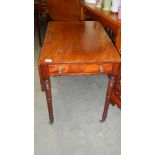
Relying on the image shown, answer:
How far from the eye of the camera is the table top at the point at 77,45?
123 centimetres

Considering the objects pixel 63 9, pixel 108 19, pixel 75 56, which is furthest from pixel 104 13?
pixel 63 9

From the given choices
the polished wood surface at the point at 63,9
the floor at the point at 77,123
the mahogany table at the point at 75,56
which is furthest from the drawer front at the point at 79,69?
the polished wood surface at the point at 63,9

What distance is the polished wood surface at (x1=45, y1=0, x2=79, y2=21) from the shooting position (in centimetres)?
221

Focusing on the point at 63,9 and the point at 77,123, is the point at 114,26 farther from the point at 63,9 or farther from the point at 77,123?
the point at 63,9

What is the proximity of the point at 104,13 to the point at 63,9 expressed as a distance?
817mm

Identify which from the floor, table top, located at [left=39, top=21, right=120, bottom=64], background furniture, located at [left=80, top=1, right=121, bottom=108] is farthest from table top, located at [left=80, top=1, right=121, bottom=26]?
the floor

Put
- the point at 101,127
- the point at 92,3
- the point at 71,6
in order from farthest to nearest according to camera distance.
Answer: the point at 71,6 < the point at 92,3 < the point at 101,127

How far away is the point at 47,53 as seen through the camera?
50.3 inches

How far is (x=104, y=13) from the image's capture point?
5.53 ft

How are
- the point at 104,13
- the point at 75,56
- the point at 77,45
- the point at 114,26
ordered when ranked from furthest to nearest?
the point at 104,13 < the point at 114,26 < the point at 77,45 < the point at 75,56
